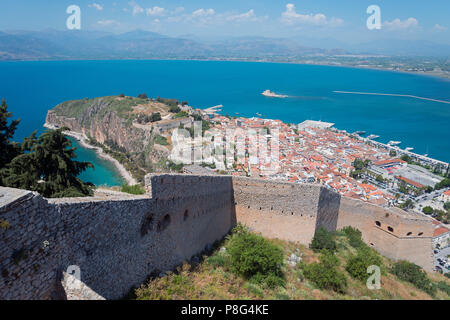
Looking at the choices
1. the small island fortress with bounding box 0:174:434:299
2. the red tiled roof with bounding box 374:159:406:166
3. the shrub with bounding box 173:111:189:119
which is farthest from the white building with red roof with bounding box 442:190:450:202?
the shrub with bounding box 173:111:189:119

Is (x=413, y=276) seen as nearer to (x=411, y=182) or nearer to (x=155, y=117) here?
(x=411, y=182)

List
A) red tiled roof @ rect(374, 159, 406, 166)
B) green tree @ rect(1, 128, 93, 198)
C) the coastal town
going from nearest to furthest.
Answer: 1. green tree @ rect(1, 128, 93, 198)
2. the coastal town
3. red tiled roof @ rect(374, 159, 406, 166)

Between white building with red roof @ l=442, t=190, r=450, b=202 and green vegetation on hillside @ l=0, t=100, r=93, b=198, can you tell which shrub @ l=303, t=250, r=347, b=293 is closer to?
green vegetation on hillside @ l=0, t=100, r=93, b=198

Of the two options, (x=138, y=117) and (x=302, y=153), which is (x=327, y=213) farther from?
(x=138, y=117)

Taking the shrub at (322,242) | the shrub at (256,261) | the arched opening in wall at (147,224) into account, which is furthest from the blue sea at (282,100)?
the arched opening in wall at (147,224)

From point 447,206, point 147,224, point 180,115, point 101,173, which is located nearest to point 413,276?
point 147,224

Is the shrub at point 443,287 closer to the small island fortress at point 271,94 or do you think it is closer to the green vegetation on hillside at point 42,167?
the green vegetation on hillside at point 42,167
